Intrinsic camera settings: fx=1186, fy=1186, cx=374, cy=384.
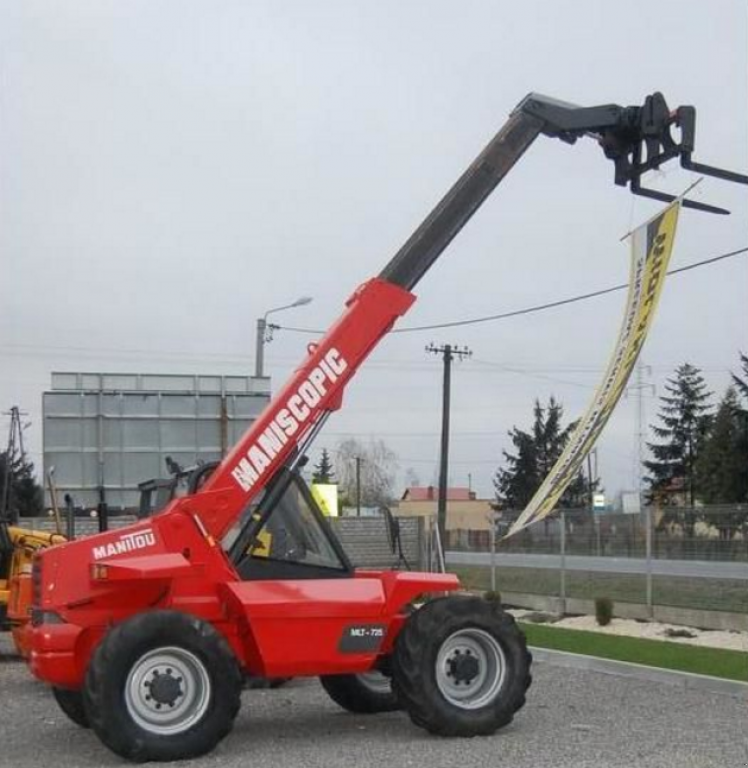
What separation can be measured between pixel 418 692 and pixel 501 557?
17809 mm

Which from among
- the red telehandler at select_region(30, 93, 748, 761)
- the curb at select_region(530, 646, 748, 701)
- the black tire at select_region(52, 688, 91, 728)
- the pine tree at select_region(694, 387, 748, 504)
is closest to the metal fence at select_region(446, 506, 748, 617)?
the curb at select_region(530, 646, 748, 701)

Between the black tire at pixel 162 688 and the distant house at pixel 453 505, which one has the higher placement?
the black tire at pixel 162 688

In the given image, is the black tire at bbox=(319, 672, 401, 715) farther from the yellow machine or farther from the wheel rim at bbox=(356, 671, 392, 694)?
the yellow machine

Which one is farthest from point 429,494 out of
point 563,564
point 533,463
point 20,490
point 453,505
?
point 563,564

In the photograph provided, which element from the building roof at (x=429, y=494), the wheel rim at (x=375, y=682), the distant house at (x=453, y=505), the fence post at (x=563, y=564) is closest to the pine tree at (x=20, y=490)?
the wheel rim at (x=375, y=682)

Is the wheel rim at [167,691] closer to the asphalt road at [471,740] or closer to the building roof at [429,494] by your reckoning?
the asphalt road at [471,740]

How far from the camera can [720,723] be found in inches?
384

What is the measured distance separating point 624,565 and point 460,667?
12713mm

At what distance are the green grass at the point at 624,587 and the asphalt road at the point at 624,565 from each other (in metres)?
Result: 0.10

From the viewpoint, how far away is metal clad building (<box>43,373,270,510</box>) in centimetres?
1441

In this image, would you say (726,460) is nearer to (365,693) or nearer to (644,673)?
(644,673)

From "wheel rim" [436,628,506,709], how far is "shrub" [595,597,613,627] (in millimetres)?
10741

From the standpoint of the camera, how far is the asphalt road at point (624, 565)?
62.6 feet

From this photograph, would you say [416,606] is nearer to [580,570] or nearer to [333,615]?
[333,615]
